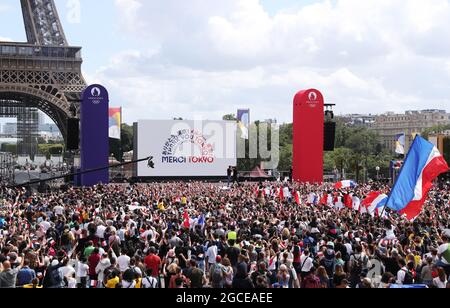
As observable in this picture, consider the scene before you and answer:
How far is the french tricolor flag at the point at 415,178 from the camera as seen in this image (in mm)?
15070

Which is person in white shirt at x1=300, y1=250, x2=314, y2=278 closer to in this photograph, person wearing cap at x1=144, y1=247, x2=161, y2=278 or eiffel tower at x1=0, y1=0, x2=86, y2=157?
person wearing cap at x1=144, y1=247, x2=161, y2=278

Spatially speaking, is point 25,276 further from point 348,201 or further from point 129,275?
point 348,201

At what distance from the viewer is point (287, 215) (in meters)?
20.3

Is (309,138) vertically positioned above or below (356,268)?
above

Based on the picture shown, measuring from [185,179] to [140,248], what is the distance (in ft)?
143

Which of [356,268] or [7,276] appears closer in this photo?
[7,276]

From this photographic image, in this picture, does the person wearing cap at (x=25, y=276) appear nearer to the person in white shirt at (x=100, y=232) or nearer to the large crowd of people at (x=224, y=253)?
the large crowd of people at (x=224, y=253)

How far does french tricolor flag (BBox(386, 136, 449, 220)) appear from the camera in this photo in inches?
593

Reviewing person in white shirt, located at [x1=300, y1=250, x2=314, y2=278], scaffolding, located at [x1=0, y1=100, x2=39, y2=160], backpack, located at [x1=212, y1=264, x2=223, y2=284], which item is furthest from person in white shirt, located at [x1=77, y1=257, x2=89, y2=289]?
scaffolding, located at [x1=0, y1=100, x2=39, y2=160]

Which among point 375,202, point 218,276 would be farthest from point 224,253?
point 375,202

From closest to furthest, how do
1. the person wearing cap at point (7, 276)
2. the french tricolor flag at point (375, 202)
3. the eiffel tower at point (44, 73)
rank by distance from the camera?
the person wearing cap at point (7, 276), the french tricolor flag at point (375, 202), the eiffel tower at point (44, 73)

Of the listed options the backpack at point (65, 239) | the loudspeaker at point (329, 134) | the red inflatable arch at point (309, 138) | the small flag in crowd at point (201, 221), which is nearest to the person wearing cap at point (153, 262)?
the backpack at point (65, 239)

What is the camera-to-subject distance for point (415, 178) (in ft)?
50.0
